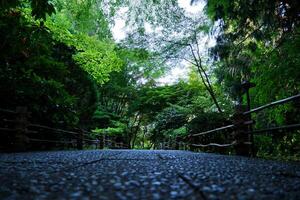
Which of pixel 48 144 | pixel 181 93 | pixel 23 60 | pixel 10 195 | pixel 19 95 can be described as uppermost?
pixel 181 93

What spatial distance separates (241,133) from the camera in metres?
5.30

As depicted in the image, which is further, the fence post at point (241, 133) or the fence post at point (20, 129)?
the fence post at point (20, 129)

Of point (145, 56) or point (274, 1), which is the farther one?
point (145, 56)

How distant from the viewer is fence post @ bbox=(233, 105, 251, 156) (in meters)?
5.25

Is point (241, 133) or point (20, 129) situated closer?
point (241, 133)

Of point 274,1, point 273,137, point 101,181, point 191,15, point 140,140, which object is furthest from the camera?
point 140,140

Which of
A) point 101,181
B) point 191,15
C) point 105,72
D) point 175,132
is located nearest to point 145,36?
point 191,15

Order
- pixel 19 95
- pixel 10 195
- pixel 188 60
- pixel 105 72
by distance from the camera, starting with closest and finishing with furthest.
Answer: pixel 10 195 < pixel 19 95 < pixel 105 72 < pixel 188 60

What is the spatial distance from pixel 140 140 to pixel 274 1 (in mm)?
27473

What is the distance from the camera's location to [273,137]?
25.5 feet

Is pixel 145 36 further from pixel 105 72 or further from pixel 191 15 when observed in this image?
pixel 105 72

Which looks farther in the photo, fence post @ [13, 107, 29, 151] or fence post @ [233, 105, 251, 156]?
fence post @ [13, 107, 29, 151]

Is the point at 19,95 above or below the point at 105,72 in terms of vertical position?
below

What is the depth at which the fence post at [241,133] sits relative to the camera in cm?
525
